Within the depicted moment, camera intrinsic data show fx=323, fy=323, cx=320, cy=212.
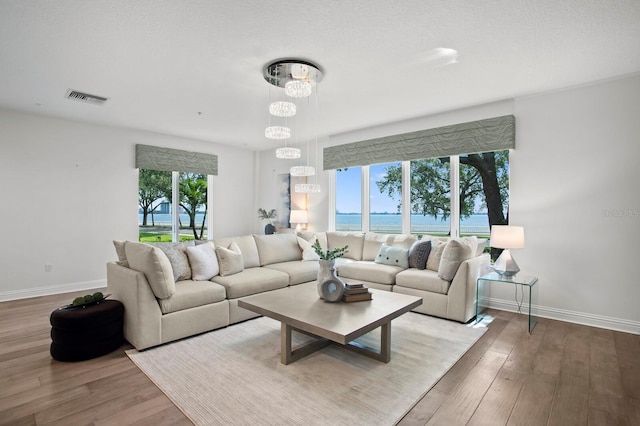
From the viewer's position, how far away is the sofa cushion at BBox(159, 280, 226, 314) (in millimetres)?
3010

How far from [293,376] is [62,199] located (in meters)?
4.79

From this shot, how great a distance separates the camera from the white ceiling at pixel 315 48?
2271 mm

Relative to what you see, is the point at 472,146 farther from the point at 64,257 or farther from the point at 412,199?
the point at 64,257

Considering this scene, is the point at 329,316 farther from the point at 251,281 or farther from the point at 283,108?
the point at 283,108

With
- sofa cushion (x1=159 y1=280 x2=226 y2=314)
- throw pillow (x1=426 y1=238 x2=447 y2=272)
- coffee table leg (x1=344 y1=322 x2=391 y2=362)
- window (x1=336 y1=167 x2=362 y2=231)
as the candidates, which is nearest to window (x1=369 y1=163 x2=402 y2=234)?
window (x1=336 y1=167 x2=362 y2=231)

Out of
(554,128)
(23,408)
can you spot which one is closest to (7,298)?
(23,408)

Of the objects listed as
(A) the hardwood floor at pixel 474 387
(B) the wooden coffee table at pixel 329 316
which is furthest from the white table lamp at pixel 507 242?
(B) the wooden coffee table at pixel 329 316

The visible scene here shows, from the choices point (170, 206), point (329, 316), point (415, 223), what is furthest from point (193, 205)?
point (329, 316)

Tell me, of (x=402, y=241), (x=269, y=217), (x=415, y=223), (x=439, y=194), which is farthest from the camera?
(x=269, y=217)

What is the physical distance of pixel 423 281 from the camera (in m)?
3.86

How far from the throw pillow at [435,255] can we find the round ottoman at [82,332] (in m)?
3.51

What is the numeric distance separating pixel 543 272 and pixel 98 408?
4516 millimetres

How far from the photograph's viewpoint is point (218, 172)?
274 inches

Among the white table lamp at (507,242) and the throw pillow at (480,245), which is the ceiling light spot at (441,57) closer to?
the white table lamp at (507,242)
